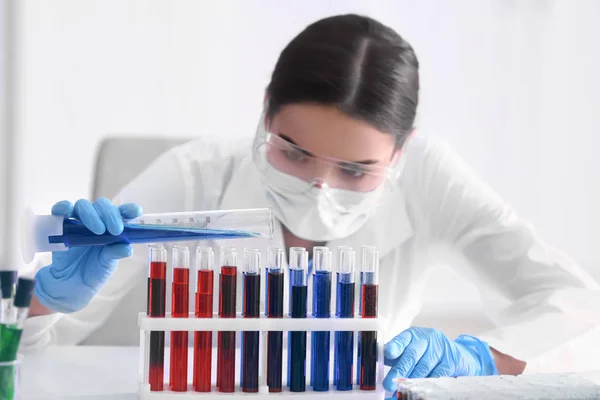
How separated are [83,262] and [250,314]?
0.39 meters

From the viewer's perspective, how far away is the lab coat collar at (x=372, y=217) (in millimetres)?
1769

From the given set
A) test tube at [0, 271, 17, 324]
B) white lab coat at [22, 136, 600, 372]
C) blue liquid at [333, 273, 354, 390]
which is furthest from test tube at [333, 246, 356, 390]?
white lab coat at [22, 136, 600, 372]

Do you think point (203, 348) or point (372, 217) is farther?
point (372, 217)

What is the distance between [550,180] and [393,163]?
4.17 feet

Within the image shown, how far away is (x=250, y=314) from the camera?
101 cm

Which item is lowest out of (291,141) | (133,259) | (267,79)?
(133,259)

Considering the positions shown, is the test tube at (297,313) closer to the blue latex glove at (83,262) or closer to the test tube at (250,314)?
the test tube at (250,314)

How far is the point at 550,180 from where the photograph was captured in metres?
2.66

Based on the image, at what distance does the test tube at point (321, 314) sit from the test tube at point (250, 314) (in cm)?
8

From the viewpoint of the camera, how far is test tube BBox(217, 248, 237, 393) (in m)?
1.00

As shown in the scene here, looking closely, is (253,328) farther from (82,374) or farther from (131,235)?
(82,374)

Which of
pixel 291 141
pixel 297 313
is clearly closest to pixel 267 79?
pixel 291 141

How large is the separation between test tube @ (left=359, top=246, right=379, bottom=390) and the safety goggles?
19.5 inches

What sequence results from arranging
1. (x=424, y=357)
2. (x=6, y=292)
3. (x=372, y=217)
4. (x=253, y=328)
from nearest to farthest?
(x=6, y=292) < (x=253, y=328) < (x=424, y=357) < (x=372, y=217)
